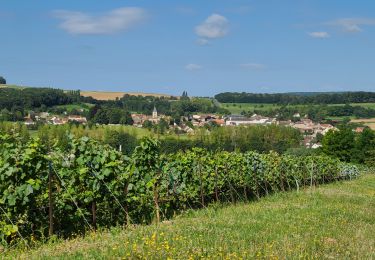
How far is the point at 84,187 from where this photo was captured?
32.1ft

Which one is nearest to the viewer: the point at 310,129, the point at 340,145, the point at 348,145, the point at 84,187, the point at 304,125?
the point at 84,187

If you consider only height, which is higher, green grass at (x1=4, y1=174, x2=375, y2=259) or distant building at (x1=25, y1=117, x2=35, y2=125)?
green grass at (x1=4, y1=174, x2=375, y2=259)

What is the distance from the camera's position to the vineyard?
27.1 ft

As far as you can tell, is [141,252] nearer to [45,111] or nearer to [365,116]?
[45,111]

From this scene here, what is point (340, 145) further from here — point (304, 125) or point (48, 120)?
point (304, 125)

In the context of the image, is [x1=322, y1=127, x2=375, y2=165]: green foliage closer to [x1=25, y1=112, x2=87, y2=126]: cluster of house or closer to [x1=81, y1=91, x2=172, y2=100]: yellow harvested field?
[x1=25, y1=112, x2=87, y2=126]: cluster of house

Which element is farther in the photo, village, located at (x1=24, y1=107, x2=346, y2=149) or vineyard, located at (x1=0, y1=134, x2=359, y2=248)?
village, located at (x1=24, y1=107, x2=346, y2=149)

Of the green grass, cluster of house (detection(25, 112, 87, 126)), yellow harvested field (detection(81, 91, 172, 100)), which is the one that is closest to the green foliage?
cluster of house (detection(25, 112, 87, 126))

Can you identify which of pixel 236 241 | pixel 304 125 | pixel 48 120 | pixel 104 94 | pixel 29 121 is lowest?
pixel 304 125

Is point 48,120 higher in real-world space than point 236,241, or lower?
lower

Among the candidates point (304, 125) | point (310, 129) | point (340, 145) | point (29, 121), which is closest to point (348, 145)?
point (340, 145)

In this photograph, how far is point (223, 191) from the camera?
17172mm

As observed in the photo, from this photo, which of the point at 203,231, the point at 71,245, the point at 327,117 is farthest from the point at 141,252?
the point at 327,117

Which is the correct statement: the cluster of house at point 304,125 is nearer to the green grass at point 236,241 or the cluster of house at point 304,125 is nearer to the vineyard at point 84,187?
the vineyard at point 84,187
